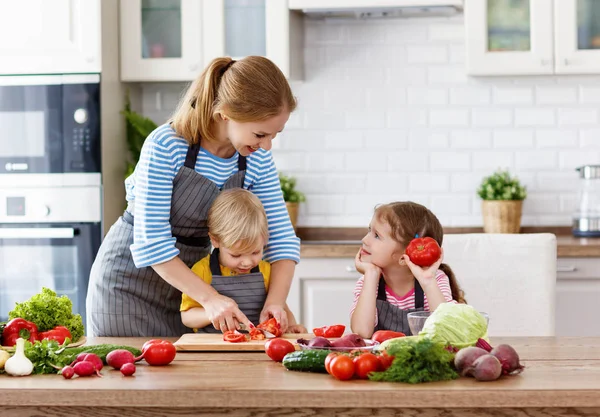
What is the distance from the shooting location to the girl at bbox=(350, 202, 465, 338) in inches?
98.1

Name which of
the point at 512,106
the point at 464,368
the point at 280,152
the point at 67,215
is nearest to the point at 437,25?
the point at 512,106

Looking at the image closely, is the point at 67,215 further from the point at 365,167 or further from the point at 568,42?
the point at 568,42

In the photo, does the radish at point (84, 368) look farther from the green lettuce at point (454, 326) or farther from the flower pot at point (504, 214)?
the flower pot at point (504, 214)

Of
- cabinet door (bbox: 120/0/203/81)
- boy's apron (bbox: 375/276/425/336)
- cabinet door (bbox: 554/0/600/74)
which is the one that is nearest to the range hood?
cabinet door (bbox: 554/0/600/74)

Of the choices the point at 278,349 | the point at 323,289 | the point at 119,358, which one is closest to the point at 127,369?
the point at 119,358

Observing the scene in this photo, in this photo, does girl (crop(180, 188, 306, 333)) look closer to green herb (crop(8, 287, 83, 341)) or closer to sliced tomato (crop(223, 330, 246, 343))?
sliced tomato (crop(223, 330, 246, 343))

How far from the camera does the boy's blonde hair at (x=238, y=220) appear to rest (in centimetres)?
243

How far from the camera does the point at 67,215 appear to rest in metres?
3.83

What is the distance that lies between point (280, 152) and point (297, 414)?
2.76 m

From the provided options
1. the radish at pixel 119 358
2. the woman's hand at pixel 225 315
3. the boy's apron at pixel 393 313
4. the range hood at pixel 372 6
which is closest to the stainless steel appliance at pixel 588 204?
the range hood at pixel 372 6

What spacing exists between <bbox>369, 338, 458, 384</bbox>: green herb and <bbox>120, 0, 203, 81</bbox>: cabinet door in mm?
2588

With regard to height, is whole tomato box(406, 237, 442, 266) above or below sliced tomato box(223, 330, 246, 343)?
above

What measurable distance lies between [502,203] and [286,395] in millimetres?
2566

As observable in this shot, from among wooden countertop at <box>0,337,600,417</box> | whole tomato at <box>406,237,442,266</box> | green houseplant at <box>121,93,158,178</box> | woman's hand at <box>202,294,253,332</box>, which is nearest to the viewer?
wooden countertop at <box>0,337,600,417</box>
